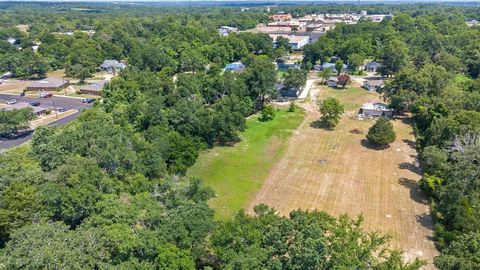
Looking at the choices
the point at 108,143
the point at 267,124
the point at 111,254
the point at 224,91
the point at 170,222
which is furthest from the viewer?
the point at 224,91

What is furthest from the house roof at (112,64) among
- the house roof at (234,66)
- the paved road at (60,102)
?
the house roof at (234,66)

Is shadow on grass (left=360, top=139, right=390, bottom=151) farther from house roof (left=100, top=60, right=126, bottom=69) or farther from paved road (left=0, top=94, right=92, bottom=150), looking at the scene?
house roof (left=100, top=60, right=126, bottom=69)

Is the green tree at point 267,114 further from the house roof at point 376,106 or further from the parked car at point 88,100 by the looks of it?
the parked car at point 88,100

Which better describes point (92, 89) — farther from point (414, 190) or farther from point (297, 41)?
point (297, 41)

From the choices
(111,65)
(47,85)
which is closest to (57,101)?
(47,85)

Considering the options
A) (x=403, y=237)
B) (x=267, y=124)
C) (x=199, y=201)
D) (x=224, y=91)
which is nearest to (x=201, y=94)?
(x=224, y=91)

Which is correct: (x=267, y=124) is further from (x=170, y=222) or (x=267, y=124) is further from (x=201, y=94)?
(x=170, y=222)

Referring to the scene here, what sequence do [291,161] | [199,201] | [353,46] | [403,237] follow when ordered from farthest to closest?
[353,46] < [291,161] < [403,237] < [199,201]

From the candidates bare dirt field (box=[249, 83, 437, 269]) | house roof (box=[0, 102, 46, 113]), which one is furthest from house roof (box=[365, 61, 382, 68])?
house roof (box=[0, 102, 46, 113])

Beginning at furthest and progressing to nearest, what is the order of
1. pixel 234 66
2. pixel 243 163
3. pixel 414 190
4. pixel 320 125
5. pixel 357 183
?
pixel 234 66 < pixel 320 125 < pixel 243 163 < pixel 357 183 < pixel 414 190
